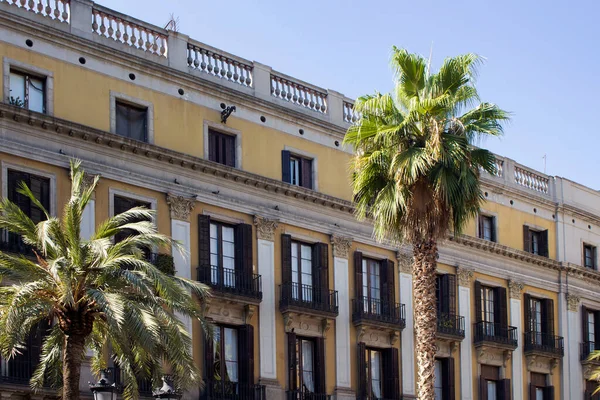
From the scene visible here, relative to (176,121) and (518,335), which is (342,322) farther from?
(518,335)

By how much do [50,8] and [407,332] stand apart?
17.4m

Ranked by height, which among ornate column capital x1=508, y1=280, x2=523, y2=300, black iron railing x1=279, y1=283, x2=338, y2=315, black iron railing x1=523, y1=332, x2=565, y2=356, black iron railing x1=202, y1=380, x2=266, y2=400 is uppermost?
ornate column capital x1=508, y1=280, x2=523, y2=300

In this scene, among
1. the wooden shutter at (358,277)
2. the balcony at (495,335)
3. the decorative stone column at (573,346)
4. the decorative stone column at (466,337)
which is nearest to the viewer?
the wooden shutter at (358,277)

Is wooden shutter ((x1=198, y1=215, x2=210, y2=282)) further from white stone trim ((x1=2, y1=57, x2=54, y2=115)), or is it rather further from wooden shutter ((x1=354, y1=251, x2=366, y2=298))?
wooden shutter ((x1=354, y1=251, x2=366, y2=298))

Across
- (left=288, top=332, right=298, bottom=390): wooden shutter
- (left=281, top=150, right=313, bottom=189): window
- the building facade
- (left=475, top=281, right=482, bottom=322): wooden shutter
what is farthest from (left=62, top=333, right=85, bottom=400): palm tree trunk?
(left=475, top=281, right=482, bottom=322): wooden shutter

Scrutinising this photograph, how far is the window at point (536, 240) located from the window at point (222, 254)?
54.5ft

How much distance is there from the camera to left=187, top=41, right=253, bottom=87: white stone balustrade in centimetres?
3950

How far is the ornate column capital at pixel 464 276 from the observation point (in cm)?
4731

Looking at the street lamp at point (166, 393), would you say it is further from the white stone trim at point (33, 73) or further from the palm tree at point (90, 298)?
the white stone trim at point (33, 73)

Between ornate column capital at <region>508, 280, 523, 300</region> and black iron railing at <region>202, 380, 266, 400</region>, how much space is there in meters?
14.8

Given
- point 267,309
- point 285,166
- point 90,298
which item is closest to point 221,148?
point 285,166

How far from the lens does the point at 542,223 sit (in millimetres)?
52219

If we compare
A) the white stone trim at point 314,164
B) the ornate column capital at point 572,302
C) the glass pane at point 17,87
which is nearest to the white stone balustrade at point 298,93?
the white stone trim at point 314,164

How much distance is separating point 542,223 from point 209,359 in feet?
66.3
